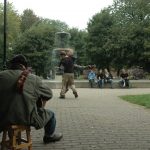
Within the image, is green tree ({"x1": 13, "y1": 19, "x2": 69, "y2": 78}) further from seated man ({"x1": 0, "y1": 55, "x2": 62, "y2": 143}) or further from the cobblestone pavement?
seated man ({"x1": 0, "y1": 55, "x2": 62, "y2": 143})

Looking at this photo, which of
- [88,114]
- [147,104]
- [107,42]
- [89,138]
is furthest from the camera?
[107,42]

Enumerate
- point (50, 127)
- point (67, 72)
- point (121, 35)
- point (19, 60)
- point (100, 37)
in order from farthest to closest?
point (100, 37)
point (121, 35)
point (67, 72)
point (50, 127)
point (19, 60)

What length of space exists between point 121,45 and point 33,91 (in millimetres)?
46162

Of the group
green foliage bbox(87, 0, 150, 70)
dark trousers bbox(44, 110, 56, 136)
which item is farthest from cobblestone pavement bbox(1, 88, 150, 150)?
green foliage bbox(87, 0, 150, 70)

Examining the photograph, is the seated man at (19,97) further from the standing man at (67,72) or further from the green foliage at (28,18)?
the green foliage at (28,18)

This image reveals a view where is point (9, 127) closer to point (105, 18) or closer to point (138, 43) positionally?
point (138, 43)

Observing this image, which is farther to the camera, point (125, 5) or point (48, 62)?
point (125, 5)

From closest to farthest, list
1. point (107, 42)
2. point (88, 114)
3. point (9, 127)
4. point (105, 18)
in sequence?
1. point (9, 127)
2. point (88, 114)
3. point (107, 42)
4. point (105, 18)

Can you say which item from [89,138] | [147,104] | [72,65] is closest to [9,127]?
[89,138]

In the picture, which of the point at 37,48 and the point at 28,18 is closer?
the point at 37,48

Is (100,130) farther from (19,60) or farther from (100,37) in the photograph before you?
(100,37)

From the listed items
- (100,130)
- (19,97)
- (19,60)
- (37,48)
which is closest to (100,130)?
(100,130)

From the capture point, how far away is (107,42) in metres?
56.1

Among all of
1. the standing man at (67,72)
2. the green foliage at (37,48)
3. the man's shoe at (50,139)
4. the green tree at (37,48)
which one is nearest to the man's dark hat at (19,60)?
the man's shoe at (50,139)
